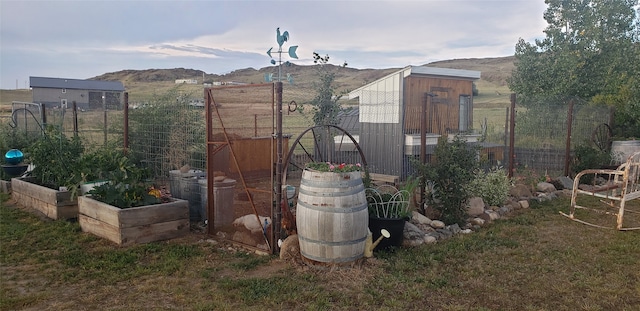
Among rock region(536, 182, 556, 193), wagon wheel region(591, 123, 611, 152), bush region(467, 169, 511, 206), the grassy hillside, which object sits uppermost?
the grassy hillside

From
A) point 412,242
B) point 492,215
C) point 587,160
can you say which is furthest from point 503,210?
point 587,160

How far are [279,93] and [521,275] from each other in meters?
3.04

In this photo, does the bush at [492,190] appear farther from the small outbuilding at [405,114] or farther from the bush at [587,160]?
the bush at [587,160]

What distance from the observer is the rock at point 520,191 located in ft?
26.8

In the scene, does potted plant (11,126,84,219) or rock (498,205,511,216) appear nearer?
potted plant (11,126,84,219)

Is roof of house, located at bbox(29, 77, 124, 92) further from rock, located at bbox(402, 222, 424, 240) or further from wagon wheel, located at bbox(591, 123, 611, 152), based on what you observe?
rock, located at bbox(402, 222, 424, 240)

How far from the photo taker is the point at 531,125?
11.2 metres

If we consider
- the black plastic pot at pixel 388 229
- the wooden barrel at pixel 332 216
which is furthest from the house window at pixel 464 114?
the wooden barrel at pixel 332 216

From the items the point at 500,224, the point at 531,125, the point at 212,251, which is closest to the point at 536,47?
the point at 531,125

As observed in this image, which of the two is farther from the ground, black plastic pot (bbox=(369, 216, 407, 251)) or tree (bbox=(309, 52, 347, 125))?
tree (bbox=(309, 52, 347, 125))

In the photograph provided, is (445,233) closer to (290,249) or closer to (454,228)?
(454,228)

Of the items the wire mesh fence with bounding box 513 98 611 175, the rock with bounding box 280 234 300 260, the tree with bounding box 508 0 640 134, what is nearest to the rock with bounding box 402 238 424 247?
the rock with bounding box 280 234 300 260

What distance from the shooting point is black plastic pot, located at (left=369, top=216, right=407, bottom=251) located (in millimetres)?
5133

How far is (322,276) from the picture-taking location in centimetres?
446
